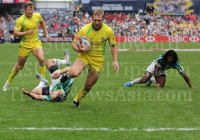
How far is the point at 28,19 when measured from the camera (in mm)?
10406

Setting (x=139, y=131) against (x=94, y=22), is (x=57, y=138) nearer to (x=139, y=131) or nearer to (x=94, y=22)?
(x=139, y=131)

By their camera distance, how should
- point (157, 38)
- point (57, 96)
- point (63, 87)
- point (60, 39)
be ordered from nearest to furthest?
point (57, 96) < point (63, 87) < point (157, 38) < point (60, 39)

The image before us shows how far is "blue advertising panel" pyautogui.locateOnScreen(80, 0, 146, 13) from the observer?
5397 centimetres

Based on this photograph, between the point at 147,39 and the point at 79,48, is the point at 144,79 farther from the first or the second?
the point at 147,39

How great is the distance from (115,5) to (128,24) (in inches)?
213

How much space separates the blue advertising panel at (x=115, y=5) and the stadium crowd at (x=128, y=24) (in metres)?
0.85

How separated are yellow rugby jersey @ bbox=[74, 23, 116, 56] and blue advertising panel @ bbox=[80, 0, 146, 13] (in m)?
47.1

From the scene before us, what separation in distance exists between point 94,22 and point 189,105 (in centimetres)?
310

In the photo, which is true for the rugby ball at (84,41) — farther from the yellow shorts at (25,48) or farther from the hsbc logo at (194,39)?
the hsbc logo at (194,39)

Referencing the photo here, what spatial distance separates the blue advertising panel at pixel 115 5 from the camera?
5397 centimetres

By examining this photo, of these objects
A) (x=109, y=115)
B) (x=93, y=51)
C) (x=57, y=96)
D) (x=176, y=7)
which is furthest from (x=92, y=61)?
(x=176, y=7)

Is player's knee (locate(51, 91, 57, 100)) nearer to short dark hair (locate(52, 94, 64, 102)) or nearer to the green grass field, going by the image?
short dark hair (locate(52, 94, 64, 102))

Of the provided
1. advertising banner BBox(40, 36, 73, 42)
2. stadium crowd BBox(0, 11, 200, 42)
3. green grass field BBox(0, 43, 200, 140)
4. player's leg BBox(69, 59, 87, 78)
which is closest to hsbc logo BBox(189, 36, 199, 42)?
stadium crowd BBox(0, 11, 200, 42)

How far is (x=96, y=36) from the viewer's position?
24.8 feet
